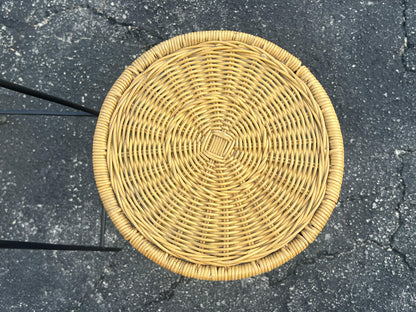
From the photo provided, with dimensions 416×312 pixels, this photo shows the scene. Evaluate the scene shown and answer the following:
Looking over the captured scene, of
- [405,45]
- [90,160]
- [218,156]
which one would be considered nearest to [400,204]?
[405,45]

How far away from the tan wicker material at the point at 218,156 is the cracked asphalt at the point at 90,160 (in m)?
0.64

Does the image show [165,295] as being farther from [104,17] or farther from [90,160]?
[104,17]

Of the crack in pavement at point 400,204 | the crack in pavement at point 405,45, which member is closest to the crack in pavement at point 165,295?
the crack in pavement at point 400,204

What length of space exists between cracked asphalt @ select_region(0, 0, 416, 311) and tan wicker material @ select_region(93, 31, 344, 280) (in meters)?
0.64

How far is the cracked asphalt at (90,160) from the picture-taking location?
5.79 ft

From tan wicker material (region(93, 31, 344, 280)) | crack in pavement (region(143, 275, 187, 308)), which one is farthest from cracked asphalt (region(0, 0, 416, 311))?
tan wicker material (region(93, 31, 344, 280))

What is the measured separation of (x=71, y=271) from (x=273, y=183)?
1.21 m

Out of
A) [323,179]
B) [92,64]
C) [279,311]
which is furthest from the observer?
[92,64]

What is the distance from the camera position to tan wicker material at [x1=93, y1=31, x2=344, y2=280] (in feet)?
3.97

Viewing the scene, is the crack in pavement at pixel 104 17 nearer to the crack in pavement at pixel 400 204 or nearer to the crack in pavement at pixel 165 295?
the crack in pavement at pixel 165 295

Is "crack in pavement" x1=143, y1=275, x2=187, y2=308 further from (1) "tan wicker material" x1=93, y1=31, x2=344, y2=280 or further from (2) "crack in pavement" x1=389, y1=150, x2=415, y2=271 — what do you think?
(2) "crack in pavement" x1=389, y1=150, x2=415, y2=271

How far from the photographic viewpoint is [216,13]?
6.31 feet

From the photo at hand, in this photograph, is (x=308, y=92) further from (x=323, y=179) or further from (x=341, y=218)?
(x=341, y=218)

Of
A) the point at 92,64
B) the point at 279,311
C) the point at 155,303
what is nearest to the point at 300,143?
the point at 279,311
